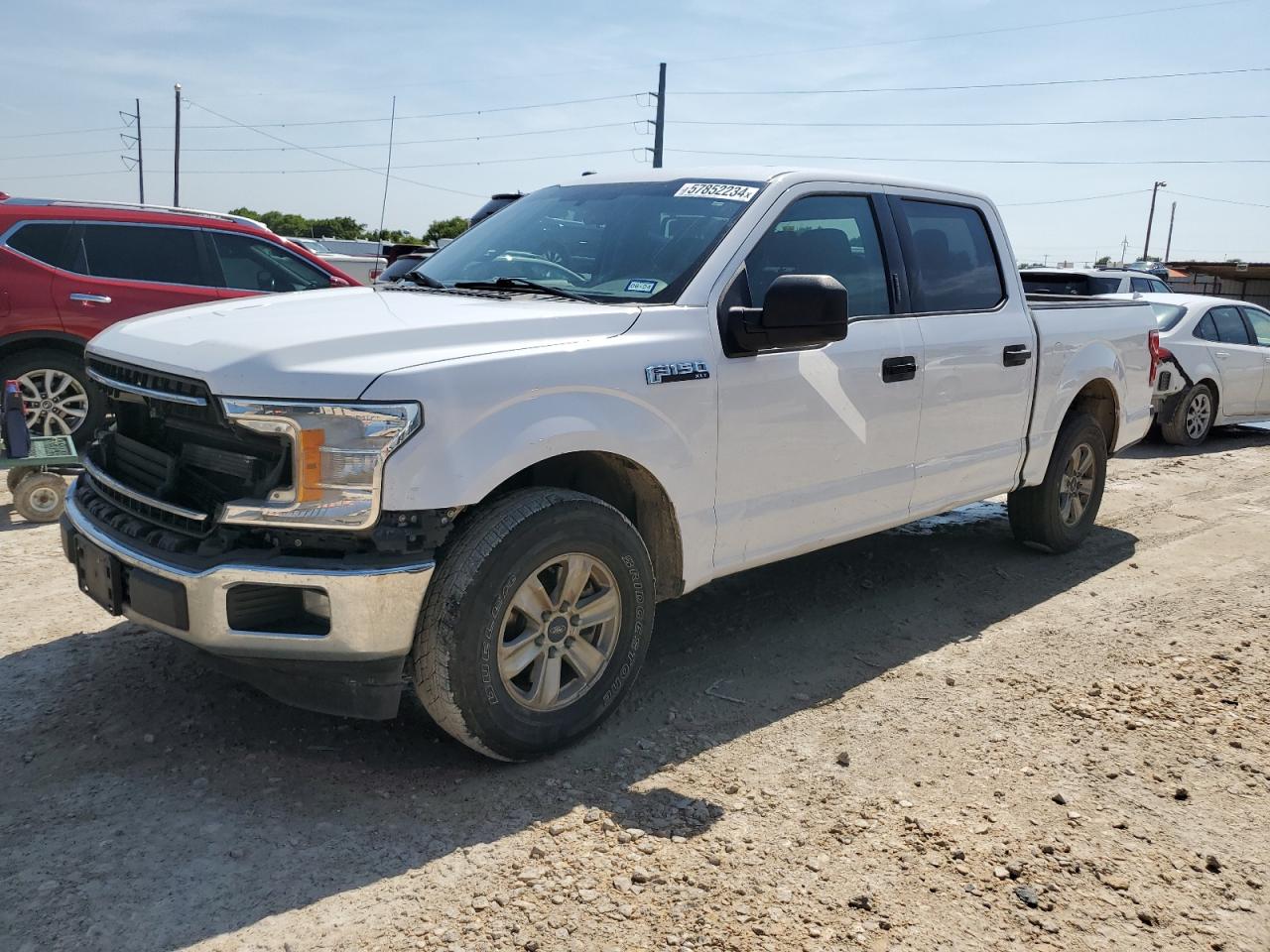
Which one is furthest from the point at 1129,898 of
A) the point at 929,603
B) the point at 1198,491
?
the point at 1198,491

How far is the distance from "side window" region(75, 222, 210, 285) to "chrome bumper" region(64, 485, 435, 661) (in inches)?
220

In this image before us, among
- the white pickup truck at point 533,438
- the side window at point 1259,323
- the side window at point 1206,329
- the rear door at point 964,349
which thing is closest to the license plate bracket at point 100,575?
the white pickup truck at point 533,438

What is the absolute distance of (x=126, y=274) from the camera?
312 inches

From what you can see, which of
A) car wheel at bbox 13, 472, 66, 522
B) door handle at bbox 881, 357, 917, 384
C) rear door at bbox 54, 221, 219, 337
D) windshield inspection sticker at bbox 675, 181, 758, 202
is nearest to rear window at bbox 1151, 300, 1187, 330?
door handle at bbox 881, 357, 917, 384

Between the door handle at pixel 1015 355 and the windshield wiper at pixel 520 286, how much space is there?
7.77 ft

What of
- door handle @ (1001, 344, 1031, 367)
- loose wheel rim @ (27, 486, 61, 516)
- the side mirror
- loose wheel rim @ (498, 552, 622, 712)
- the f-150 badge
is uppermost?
the side mirror

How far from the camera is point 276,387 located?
117 inches

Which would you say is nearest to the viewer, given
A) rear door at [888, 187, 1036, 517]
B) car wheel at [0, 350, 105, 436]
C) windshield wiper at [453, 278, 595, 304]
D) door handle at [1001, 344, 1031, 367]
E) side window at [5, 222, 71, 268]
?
windshield wiper at [453, 278, 595, 304]

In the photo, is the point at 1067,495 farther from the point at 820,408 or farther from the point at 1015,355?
the point at 820,408

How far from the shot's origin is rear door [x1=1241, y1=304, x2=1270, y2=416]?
11.7 m

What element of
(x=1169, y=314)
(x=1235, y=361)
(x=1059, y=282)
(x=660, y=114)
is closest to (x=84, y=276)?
(x=1059, y=282)

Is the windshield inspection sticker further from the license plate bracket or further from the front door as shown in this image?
the license plate bracket

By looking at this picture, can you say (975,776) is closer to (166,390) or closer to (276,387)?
(276,387)

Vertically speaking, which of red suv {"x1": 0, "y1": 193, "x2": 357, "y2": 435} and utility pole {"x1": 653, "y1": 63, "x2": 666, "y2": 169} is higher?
utility pole {"x1": 653, "y1": 63, "x2": 666, "y2": 169}
